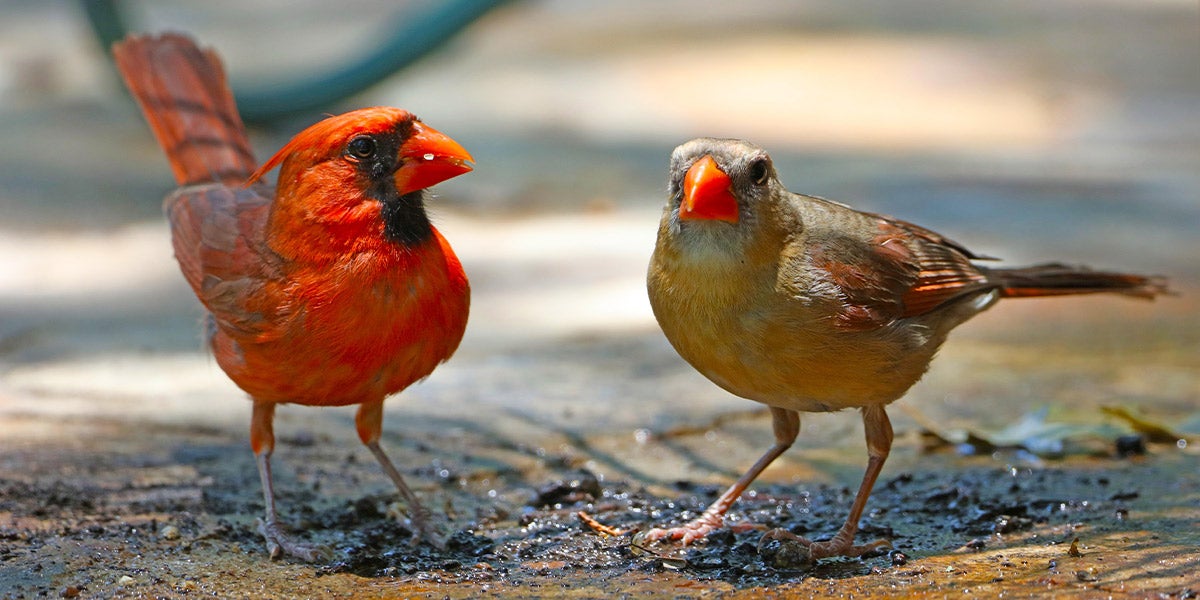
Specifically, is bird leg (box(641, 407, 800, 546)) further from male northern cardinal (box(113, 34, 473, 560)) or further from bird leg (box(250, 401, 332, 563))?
bird leg (box(250, 401, 332, 563))

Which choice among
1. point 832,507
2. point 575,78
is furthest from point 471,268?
point 575,78

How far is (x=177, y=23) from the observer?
43.1 ft

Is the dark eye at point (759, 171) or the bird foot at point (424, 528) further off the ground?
the dark eye at point (759, 171)

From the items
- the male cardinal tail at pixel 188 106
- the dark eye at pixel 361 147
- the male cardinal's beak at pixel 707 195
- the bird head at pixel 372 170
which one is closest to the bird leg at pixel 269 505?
the bird head at pixel 372 170

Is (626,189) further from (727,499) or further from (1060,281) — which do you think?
(727,499)

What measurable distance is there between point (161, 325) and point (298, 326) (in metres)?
2.72

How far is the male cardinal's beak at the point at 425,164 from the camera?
3.67 metres

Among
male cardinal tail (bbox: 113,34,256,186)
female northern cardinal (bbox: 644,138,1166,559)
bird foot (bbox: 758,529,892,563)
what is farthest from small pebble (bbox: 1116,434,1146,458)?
male cardinal tail (bbox: 113,34,256,186)

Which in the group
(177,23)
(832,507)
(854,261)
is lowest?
(832,507)

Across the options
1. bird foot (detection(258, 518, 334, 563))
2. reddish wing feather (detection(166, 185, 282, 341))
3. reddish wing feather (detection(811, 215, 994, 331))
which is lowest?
bird foot (detection(258, 518, 334, 563))

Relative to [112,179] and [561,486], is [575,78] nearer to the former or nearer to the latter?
[112,179]

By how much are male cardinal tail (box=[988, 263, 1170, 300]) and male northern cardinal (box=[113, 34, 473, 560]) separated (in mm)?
1656

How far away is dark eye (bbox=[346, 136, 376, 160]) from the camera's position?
3664mm

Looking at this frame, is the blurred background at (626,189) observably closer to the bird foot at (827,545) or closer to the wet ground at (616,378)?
the wet ground at (616,378)
